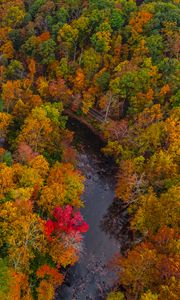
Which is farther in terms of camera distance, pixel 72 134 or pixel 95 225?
pixel 72 134

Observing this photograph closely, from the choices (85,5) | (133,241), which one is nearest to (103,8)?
(85,5)

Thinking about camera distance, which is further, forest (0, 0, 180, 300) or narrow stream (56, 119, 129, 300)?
narrow stream (56, 119, 129, 300)

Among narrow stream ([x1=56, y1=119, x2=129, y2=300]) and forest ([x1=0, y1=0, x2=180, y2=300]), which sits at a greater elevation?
forest ([x1=0, y1=0, x2=180, y2=300])

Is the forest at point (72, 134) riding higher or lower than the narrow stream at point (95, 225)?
higher

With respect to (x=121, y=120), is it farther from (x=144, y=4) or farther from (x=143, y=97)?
(x=144, y=4)

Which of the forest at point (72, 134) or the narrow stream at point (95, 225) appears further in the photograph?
the narrow stream at point (95, 225)
